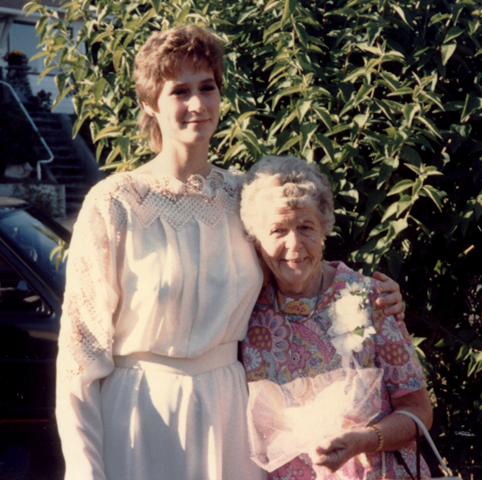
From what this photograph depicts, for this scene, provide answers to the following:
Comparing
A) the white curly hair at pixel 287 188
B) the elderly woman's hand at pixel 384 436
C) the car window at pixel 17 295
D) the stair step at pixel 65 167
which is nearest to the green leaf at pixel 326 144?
the white curly hair at pixel 287 188

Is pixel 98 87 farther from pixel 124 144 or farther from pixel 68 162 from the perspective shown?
pixel 68 162

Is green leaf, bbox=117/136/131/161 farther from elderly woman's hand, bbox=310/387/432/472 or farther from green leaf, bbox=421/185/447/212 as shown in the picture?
elderly woman's hand, bbox=310/387/432/472

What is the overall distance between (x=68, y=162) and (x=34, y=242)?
427 inches

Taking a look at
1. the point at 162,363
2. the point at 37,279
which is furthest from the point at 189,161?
the point at 37,279

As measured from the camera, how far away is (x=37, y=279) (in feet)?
11.8

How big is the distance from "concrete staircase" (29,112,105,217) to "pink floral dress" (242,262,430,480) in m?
10.5

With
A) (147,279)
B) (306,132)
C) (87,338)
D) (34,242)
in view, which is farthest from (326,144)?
(34,242)

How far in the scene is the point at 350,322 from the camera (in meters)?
2.03

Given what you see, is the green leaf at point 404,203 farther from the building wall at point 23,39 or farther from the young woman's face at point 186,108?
the building wall at point 23,39

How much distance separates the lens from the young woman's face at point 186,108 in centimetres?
206

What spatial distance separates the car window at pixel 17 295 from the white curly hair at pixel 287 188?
5.78 feet

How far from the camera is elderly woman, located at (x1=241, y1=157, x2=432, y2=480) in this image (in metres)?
2.05

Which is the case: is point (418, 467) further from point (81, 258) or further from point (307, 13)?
point (307, 13)

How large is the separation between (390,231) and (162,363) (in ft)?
3.34
